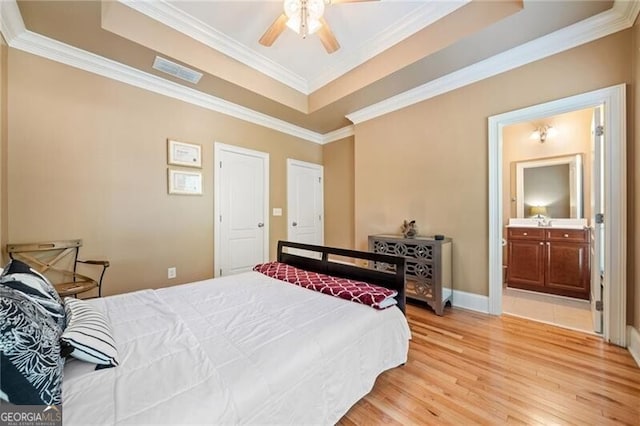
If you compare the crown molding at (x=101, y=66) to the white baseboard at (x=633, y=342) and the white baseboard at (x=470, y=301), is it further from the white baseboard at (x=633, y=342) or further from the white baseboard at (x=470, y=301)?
the white baseboard at (x=633, y=342)

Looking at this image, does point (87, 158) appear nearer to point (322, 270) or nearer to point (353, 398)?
point (322, 270)

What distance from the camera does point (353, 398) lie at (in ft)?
4.25

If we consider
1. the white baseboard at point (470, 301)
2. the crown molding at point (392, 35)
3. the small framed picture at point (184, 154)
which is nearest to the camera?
the crown molding at point (392, 35)

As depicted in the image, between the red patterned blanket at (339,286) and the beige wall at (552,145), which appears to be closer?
the red patterned blanket at (339,286)

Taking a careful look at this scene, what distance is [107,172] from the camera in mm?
2709

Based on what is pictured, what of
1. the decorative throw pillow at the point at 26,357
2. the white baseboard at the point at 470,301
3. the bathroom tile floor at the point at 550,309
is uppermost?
the decorative throw pillow at the point at 26,357

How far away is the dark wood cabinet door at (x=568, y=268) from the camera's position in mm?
3178

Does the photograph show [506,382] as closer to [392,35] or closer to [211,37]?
[392,35]

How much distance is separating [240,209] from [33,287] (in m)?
2.75

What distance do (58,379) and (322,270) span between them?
1674 millimetres

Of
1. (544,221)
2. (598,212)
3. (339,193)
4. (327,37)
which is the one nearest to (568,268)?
(544,221)

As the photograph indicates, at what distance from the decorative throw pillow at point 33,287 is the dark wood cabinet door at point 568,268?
4.76 meters

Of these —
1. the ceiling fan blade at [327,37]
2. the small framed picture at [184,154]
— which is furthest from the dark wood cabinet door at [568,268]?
the small framed picture at [184,154]

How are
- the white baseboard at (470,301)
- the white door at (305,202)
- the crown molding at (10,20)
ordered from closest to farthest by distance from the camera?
the crown molding at (10,20), the white baseboard at (470,301), the white door at (305,202)
